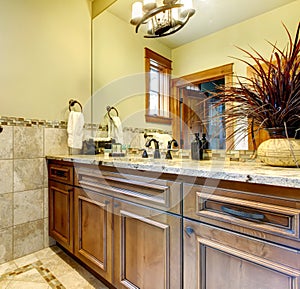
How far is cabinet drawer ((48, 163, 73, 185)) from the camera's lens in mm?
1710

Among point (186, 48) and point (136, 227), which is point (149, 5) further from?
point (136, 227)

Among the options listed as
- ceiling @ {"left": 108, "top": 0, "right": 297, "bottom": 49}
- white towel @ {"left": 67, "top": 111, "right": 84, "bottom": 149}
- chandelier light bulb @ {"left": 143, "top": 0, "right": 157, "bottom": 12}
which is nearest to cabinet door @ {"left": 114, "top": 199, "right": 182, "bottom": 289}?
white towel @ {"left": 67, "top": 111, "right": 84, "bottom": 149}

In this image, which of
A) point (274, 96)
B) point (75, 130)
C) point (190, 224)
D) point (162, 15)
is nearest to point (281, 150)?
point (274, 96)

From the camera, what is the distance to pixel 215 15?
150 centimetres

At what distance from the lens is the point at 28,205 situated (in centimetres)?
191

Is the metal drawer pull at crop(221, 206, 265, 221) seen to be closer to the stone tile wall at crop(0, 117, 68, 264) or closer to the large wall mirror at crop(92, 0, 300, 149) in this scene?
the large wall mirror at crop(92, 0, 300, 149)

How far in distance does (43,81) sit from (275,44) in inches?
73.1

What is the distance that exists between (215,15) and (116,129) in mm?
1335

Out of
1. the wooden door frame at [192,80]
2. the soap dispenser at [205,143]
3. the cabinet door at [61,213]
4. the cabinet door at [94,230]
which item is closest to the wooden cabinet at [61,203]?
the cabinet door at [61,213]

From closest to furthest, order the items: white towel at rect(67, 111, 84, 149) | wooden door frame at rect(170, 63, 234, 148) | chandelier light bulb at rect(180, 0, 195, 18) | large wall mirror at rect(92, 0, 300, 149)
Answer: large wall mirror at rect(92, 0, 300, 149)
wooden door frame at rect(170, 63, 234, 148)
chandelier light bulb at rect(180, 0, 195, 18)
white towel at rect(67, 111, 84, 149)

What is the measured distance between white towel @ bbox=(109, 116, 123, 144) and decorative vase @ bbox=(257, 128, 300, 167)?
4.80 ft

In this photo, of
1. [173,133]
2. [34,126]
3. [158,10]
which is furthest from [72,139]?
[158,10]

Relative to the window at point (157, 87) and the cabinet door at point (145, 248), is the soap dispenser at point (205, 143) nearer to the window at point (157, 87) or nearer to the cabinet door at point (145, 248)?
the window at point (157, 87)

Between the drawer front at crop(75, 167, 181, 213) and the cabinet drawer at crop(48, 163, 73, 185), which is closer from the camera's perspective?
the drawer front at crop(75, 167, 181, 213)
